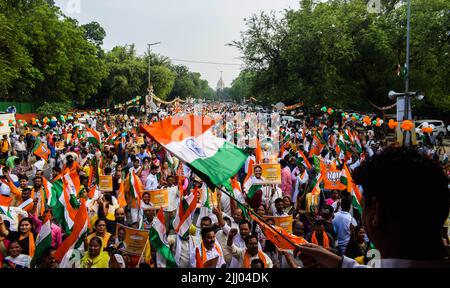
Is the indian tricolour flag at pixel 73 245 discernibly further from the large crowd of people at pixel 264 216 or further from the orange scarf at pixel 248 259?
the orange scarf at pixel 248 259

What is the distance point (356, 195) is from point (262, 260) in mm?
2522

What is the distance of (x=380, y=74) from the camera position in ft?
95.7

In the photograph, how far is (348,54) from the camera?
26938 mm

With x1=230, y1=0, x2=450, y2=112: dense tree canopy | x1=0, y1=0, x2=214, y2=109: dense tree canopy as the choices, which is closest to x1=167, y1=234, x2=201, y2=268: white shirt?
x1=0, y1=0, x2=214, y2=109: dense tree canopy

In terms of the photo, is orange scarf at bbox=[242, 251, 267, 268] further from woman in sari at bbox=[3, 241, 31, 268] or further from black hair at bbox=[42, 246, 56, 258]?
woman in sari at bbox=[3, 241, 31, 268]

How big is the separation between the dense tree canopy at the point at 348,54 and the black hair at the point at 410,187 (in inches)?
1016

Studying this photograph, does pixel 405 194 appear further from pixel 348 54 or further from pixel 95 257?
pixel 348 54

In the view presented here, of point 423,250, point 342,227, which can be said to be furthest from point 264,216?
point 423,250

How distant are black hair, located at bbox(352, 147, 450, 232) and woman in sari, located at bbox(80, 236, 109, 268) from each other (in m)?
3.78

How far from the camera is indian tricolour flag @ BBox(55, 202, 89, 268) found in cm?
452

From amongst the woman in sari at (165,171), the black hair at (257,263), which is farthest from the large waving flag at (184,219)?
the woman in sari at (165,171)

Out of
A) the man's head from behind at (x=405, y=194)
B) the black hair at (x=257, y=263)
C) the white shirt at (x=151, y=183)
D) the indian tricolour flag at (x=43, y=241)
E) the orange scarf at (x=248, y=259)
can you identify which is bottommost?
the orange scarf at (x=248, y=259)

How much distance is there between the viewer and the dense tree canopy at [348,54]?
26.3 meters
